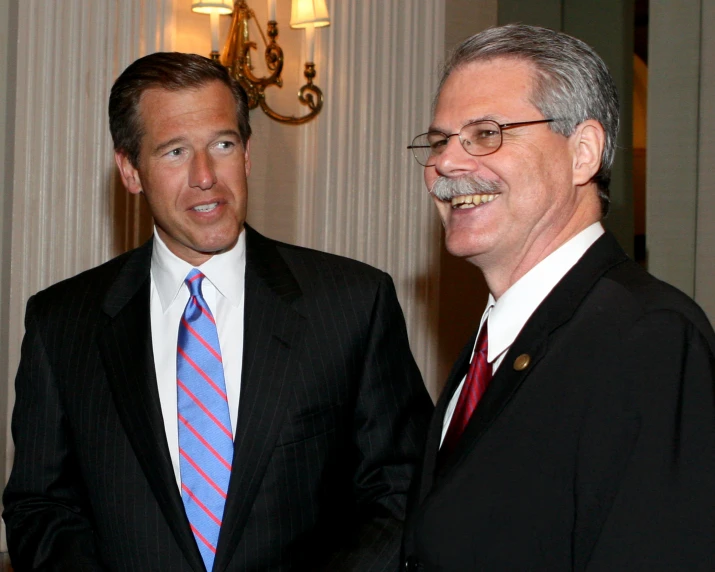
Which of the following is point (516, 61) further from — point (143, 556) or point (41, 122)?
point (41, 122)

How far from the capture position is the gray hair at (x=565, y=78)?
1632mm

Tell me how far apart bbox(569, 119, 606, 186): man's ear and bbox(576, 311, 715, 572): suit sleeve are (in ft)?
1.39

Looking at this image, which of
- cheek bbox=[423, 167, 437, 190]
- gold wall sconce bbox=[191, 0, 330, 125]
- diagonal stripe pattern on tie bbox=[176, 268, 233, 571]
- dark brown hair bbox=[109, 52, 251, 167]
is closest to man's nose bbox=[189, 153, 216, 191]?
dark brown hair bbox=[109, 52, 251, 167]

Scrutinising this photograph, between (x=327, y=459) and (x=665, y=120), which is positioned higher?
(x=665, y=120)

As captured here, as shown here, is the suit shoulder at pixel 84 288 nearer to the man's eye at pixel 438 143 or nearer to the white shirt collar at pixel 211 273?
the white shirt collar at pixel 211 273

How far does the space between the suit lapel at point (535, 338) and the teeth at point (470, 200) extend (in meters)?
0.20

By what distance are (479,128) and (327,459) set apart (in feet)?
2.59

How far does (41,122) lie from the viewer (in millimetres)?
3840

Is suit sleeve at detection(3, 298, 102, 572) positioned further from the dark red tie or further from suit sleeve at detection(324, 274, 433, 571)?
the dark red tie

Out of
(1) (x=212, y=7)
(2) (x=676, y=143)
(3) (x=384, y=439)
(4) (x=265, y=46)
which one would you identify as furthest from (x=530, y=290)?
(4) (x=265, y=46)

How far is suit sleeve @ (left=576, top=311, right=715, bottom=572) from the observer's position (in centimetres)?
123

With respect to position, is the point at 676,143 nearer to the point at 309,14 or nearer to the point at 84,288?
the point at 309,14

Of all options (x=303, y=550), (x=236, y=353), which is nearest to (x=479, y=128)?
(x=236, y=353)

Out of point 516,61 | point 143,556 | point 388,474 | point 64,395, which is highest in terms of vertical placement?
point 516,61
